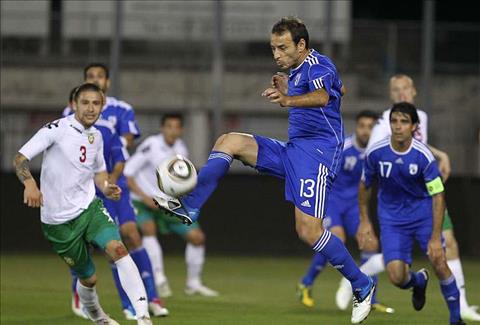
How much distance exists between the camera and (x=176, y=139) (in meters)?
15.0

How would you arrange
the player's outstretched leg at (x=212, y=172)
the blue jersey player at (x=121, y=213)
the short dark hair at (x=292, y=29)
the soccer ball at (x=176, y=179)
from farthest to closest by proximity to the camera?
1. the blue jersey player at (x=121, y=213)
2. the short dark hair at (x=292, y=29)
3. the player's outstretched leg at (x=212, y=172)
4. the soccer ball at (x=176, y=179)

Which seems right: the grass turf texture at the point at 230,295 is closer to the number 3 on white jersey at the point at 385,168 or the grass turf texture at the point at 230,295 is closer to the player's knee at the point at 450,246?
the player's knee at the point at 450,246

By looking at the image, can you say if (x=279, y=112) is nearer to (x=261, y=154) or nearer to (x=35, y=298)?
(x=35, y=298)

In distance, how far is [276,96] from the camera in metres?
8.72

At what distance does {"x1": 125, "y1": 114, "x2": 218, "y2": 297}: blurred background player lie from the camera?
46.6 ft

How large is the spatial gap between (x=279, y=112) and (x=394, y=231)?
35.7 ft

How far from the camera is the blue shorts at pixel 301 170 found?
9344 mm

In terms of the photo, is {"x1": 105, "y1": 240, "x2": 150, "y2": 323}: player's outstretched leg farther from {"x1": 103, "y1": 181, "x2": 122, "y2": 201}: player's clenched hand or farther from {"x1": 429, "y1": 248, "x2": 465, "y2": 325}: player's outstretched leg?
{"x1": 429, "y1": 248, "x2": 465, "y2": 325}: player's outstretched leg

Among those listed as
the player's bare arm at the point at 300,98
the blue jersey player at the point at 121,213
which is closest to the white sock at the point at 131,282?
the blue jersey player at the point at 121,213

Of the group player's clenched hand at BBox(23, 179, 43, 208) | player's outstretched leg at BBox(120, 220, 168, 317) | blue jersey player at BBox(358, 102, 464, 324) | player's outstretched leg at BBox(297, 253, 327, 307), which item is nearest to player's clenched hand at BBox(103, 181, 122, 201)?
player's clenched hand at BBox(23, 179, 43, 208)

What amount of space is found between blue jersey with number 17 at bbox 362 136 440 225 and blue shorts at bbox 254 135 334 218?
5.56 feet

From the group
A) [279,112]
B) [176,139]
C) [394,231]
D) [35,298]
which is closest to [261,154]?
[394,231]

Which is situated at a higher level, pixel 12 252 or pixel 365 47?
pixel 365 47

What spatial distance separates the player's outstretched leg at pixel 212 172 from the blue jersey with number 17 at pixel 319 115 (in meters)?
0.34
